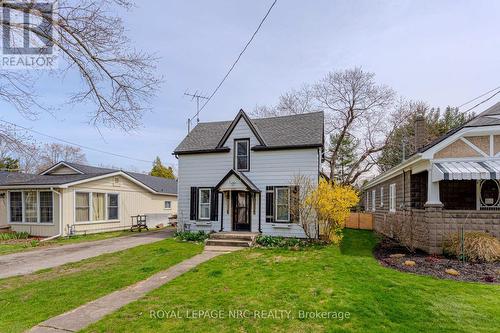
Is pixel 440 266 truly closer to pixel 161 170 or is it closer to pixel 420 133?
pixel 420 133

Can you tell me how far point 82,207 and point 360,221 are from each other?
1751 centimetres

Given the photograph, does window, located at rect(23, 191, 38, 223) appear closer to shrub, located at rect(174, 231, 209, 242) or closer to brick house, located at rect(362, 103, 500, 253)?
shrub, located at rect(174, 231, 209, 242)

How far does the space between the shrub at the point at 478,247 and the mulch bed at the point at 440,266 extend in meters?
0.34

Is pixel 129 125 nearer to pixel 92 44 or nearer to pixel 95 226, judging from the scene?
pixel 92 44

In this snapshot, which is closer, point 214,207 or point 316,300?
point 316,300

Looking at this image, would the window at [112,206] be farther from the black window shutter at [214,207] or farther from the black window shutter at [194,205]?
the black window shutter at [214,207]

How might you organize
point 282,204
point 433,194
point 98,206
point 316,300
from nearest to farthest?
point 316,300
point 433,194
point 282,204
point 98,206

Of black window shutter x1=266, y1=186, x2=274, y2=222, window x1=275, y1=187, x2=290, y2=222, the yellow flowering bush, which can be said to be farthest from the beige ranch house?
the yellow flowering bush

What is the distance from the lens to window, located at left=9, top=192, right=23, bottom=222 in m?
16.6

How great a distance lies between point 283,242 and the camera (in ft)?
41.8

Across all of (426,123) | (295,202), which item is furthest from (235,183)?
(426,123)

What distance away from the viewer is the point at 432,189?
10.2 metres

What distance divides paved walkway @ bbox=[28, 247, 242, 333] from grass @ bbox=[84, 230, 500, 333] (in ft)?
0.88

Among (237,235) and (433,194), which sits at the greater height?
(433,194)
